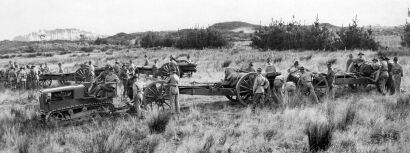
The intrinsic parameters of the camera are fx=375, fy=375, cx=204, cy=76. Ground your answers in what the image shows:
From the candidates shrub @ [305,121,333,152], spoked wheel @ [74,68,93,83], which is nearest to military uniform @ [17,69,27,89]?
spoked wheel @ [74,68,93,83]

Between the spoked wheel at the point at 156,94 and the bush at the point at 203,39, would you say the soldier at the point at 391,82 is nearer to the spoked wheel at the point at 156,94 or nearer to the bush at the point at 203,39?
the spoked wheel at the point at 156,94

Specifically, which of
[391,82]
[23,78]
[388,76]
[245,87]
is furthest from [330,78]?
[23,78]

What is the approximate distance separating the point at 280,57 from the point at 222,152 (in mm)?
17405

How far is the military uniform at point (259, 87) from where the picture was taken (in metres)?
9.54

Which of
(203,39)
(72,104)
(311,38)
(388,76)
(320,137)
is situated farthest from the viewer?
(203,39)

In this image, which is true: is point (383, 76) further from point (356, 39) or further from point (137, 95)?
point (356, 39)

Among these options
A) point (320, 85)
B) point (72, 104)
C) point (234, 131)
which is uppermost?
point (320, 85)

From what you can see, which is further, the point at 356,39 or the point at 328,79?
the point at 356,39

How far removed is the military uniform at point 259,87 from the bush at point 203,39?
32.1 m

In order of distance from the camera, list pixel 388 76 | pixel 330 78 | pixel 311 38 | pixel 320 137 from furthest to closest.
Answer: pixel 311 38 → pixel 388 76 → pixel 330 78 → pixel 320 137

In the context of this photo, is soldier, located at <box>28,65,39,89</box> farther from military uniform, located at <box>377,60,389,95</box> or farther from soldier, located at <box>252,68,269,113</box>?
military uniform, located at <box>377,60,389,95</box>

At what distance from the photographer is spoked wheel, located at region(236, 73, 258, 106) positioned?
989 cm

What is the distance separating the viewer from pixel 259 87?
957cm

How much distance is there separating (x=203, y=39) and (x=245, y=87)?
32676 mm
